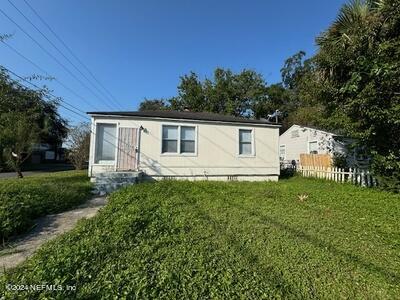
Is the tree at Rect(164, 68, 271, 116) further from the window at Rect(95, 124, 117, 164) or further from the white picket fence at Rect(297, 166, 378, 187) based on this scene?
the window at Rect(95, 124, 117, 164)

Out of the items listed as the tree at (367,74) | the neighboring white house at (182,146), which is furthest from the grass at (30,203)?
the tree at (367,74)

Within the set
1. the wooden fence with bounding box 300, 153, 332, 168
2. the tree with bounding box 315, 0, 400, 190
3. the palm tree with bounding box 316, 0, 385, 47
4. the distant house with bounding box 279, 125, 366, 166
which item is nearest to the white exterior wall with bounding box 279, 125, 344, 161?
the distant house with bounding box 279, 125, 366, 166

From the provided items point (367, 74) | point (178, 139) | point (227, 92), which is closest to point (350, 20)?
point (367, 74)

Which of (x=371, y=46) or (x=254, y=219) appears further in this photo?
(x=371, y=46)

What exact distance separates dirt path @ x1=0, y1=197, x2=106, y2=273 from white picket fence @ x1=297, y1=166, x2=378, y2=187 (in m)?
10.4

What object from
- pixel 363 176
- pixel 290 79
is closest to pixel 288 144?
pixel 363 176

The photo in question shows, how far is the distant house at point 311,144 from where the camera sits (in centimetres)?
1457

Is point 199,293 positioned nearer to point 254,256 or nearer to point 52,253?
point 254,256

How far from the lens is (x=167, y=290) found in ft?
8.91

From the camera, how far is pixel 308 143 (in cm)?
1738

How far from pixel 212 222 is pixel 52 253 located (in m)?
2.91

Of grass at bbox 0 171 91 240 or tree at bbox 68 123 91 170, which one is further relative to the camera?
tree at bbox 68 123 91 170

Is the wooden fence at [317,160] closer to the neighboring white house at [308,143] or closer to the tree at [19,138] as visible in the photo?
the neighboring white house at [308,143]

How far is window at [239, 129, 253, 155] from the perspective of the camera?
11.9 meters
